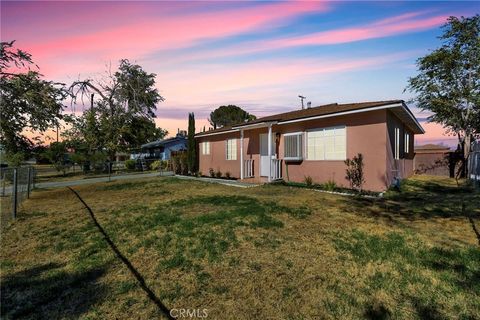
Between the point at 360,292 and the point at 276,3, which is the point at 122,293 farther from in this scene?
the point at 276,3

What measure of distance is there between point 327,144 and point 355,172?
66.1 inches

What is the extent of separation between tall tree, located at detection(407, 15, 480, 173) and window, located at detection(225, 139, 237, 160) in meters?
15.0

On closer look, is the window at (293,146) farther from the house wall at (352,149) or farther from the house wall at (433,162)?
the house wall at (433,162)

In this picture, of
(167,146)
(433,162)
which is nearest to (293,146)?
(433,162)

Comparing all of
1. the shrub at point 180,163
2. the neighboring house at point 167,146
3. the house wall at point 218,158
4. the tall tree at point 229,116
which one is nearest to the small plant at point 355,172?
the house wall at point 218,158

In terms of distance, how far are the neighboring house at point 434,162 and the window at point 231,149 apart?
13.2 metres

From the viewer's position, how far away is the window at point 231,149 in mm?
16656

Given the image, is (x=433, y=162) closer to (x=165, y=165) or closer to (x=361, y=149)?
(x=361, y=149)

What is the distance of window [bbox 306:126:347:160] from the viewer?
1108cm

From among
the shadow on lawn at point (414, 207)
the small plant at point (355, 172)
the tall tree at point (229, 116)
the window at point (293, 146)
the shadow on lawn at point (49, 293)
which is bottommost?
the shadow on lawn at point (49, 293)

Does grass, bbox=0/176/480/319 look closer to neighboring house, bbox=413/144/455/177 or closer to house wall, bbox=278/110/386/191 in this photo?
house wall, bbox=278/110/386/191

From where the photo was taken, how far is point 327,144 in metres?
11.6

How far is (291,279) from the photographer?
366cm

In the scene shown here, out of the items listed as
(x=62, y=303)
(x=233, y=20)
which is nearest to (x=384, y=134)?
(x=233, y=20)
